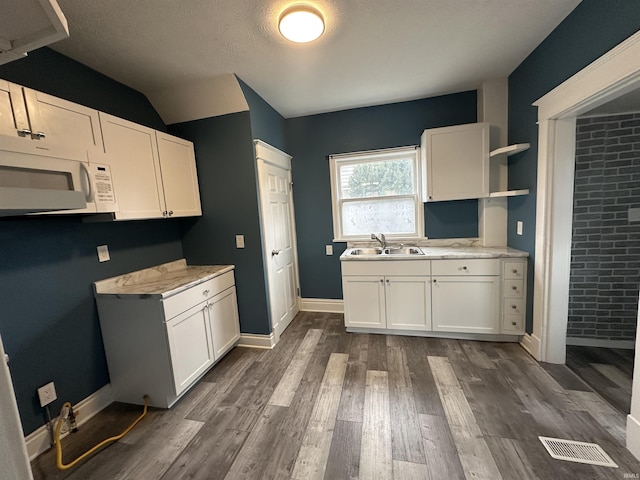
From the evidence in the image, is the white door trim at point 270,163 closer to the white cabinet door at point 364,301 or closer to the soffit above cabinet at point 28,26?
the white cabinet door at point 364,301

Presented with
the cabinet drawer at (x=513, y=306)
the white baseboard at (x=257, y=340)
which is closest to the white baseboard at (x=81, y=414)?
the white baseboard at (x=257, y=340)

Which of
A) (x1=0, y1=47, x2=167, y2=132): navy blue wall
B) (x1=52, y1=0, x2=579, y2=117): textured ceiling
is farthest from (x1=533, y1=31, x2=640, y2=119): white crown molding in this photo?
(x1=0, y1=47, x2=167, y2=132): navy blue wall

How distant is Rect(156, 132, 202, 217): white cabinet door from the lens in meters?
2.30

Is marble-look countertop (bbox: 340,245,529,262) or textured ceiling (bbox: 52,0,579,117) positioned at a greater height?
textured ceiling (bbox: 52,0,579,117)

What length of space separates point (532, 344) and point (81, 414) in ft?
12.0

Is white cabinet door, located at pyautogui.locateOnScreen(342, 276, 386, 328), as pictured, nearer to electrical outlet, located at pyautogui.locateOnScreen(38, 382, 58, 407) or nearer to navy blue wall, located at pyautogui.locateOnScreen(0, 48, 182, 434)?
navy blue wall, located at pyautogui.locateOnScreen(0, 48, 182, 434)

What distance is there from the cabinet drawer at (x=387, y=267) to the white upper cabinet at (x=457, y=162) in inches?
29.8

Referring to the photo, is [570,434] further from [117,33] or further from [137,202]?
[117,33]

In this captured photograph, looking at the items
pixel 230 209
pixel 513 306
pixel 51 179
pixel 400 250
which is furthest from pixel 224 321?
pixel 513 306

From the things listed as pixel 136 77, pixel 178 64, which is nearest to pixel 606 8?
pixel 178 64

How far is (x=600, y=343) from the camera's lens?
2.42m

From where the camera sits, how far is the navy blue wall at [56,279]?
1575 mm

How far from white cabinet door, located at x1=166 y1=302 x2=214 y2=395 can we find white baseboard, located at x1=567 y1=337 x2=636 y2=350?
3.39 m

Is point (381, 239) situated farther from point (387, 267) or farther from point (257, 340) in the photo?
point (257, 340)
